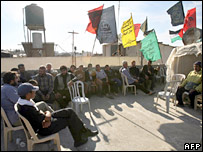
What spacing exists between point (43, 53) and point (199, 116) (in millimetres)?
13450

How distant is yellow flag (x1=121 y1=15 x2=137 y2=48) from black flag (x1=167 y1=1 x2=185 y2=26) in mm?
3464

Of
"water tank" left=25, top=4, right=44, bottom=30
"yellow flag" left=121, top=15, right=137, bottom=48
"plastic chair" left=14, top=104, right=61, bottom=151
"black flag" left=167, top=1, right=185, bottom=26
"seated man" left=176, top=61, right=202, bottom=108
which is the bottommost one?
"plastic chair" left=14, top=104, right=61, bottom=151

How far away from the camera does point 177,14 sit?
7383 millimetres

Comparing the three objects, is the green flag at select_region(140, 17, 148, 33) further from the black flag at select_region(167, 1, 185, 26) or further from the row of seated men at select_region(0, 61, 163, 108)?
the row of seated men at select_region(0, 61, 163, 108)

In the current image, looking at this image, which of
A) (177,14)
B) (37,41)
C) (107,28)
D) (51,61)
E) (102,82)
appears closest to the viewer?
(102,82)

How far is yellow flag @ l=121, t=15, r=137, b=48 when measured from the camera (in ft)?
18.4

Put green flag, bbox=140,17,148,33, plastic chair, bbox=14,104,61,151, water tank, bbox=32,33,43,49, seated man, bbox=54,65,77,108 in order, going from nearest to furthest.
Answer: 1. plastic chair, bbox=14,104,61,151
2. seated man, bbox=54,65,77,108
3. green flag, bbox=140,17,148,33
4. water tank, bbox=32,33,43,49

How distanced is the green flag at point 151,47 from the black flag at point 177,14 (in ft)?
10.7

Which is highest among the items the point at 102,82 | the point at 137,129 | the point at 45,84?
the point at 45,84

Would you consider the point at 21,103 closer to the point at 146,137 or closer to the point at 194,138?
the point at 146,137

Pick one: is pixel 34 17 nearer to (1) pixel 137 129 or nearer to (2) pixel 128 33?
(2) pixel 128 33

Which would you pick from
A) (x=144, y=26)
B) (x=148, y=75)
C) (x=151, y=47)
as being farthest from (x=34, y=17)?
(x=148, y=75)

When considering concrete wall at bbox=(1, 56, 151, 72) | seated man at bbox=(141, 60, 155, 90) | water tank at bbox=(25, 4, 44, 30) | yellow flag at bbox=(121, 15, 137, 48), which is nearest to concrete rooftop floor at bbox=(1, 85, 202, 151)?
seated man at bbox=(141, 60, 155, 90)

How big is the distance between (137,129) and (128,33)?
426cm
